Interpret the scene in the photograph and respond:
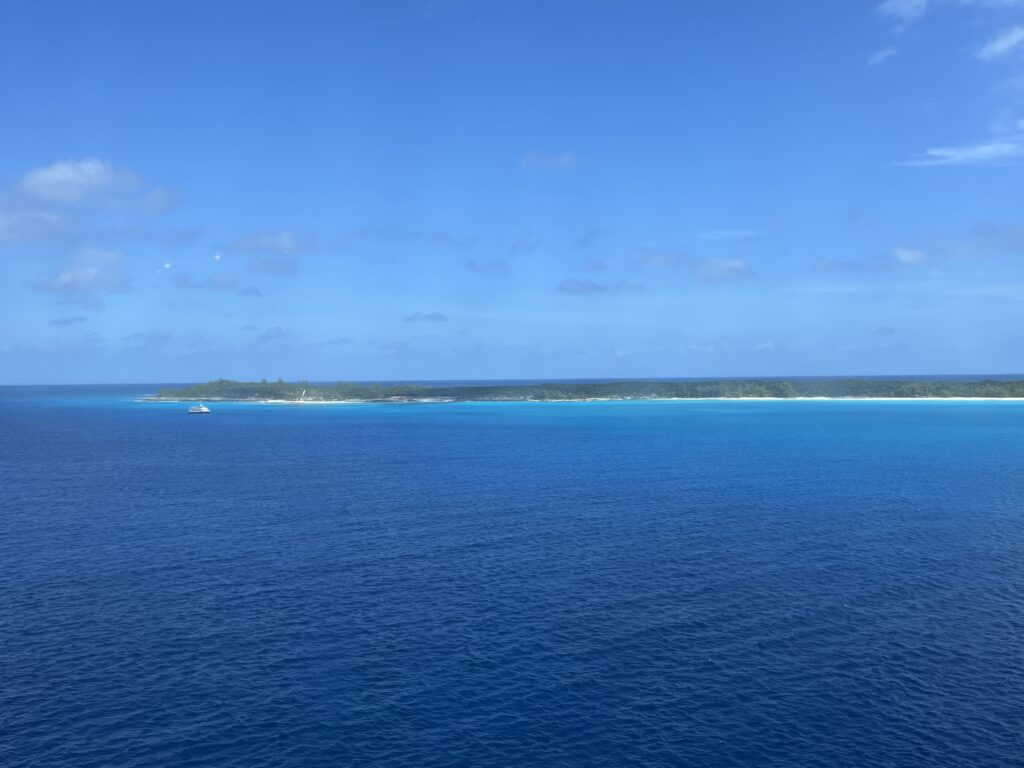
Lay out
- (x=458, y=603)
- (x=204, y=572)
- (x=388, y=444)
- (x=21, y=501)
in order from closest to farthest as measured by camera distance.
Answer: (x=458, y=603), (x=204, y=572), (x=21, y=501), (x=388, y=444)

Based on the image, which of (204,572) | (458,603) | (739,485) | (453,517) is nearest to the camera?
(458,603)

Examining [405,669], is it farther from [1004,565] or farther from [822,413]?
[822,413]

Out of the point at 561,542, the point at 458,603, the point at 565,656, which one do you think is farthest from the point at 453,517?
the point at 565,656

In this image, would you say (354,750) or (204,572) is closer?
(354,750)

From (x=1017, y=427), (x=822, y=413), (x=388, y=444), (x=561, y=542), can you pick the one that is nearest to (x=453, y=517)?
(x=561, y=542)

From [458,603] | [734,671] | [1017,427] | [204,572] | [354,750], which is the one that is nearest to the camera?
[354,750]

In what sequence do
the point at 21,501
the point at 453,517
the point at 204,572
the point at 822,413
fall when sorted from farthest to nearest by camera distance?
the point at 822,413 → the point at 21,501 → the point at 453,517 → the point at 204,572
